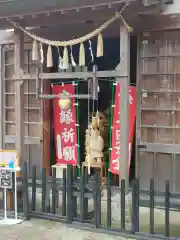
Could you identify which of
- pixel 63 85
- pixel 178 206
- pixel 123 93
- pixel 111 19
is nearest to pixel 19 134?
pixel 63 85

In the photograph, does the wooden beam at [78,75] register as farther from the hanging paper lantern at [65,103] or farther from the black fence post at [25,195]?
the black fence post at [25,195]

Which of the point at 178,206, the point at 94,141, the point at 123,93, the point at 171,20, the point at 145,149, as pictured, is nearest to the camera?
the point at 178,206

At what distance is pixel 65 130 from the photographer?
10.1 meters

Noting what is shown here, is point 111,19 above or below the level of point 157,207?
above

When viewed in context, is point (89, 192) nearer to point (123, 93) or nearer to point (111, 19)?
point (123, 93)

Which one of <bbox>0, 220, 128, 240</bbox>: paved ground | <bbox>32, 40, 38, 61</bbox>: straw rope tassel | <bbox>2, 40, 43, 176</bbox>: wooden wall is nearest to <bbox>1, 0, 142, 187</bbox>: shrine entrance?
<bbox>32, 40, 38, 61</bbox>: straw rope tassel

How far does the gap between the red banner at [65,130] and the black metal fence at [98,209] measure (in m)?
1.84

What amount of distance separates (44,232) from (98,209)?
1.13 meters

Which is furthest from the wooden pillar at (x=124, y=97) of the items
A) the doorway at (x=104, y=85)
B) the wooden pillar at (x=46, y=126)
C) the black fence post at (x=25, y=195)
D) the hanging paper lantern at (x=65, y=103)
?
the wooden pillar at (x=46, y=126)

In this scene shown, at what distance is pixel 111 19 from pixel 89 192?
3.44 metres


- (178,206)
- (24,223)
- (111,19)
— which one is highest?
(111,19)

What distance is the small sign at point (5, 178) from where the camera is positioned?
311 inches

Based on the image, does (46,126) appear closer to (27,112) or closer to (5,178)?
(27,112)

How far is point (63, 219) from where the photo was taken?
302 inches
